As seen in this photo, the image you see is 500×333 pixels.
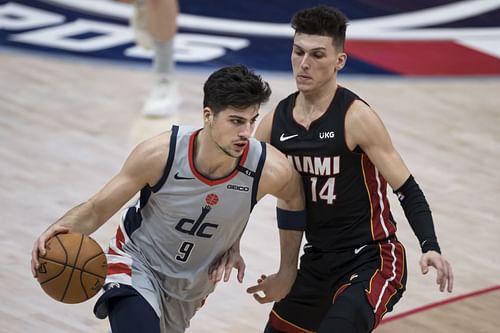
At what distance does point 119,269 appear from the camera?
449 centimetres

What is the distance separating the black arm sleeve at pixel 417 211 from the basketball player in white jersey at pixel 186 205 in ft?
1.55

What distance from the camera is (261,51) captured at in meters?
10.9

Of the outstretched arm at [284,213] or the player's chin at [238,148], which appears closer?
the player's chin at [238,148]

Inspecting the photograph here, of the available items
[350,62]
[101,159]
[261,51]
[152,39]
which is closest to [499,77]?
[350,62]

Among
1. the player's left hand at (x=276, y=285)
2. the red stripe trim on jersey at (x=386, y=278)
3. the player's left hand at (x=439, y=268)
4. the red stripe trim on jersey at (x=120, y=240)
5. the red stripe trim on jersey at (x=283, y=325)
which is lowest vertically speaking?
the red stripe trim on jersey at (x=283, y=325)

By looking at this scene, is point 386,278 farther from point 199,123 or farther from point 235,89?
point 199,123

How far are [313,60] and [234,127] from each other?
1.86ft

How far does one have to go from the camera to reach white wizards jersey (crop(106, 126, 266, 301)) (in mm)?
4449

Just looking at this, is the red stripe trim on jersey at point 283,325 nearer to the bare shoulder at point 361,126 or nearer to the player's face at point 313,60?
the bare shoulder at point 361,126

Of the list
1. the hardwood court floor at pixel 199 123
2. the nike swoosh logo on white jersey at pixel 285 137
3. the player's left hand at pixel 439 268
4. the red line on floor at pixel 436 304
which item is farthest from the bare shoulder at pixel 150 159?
the red line on floor at pixel 436 304

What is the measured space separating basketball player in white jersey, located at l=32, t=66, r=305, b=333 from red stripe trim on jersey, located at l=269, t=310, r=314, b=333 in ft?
1.42

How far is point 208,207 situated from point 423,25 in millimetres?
7982

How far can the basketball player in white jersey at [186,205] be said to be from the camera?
4.32 metres

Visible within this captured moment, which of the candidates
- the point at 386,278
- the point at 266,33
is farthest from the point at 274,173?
the point at 266,33
